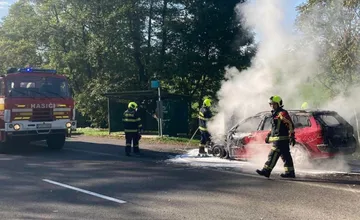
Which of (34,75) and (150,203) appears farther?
(34,75)

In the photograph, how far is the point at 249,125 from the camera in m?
11.1

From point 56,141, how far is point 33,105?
1.99 metres

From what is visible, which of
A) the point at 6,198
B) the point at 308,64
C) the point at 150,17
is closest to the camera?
the point at 6,198

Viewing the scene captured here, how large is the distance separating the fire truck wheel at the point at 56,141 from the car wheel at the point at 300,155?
851 centimetres

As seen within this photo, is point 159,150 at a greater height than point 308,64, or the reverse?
point 308,64

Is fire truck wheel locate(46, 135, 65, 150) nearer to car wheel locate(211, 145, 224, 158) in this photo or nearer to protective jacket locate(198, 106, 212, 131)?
protective jacket locate(198, 106, 212, 131)

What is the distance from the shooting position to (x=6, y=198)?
7223mm

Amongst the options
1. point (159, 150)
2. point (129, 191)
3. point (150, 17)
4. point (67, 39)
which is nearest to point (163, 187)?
point (129, 191)

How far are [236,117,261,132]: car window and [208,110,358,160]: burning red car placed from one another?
5 cm

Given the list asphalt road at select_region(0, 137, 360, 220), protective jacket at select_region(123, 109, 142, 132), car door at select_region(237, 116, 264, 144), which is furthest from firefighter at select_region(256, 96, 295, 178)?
protective jacket at select_region(123, 109, 142, 132)

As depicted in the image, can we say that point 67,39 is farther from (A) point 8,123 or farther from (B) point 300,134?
(B) point 300,134

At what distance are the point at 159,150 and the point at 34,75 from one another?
4.91m

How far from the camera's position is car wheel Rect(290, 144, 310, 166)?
959cm

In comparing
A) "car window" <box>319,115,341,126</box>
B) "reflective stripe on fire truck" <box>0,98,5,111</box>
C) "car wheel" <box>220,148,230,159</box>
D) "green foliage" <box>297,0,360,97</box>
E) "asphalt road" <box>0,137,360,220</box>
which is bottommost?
"asphalt road" <box>0,137,360,220</box>
